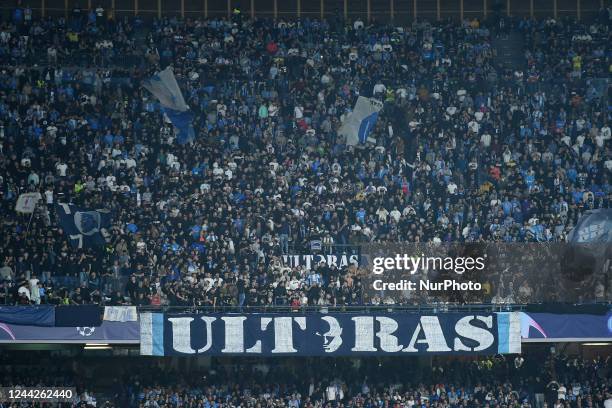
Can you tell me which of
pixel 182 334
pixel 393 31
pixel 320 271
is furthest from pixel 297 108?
pixel 182 334

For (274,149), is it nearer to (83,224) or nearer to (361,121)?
(361,121)

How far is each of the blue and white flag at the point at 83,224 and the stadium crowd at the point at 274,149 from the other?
0.24 metres

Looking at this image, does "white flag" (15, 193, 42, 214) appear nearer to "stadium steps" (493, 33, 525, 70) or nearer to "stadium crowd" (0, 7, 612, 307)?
"stadium crowd" (0, 7, 612, 307)

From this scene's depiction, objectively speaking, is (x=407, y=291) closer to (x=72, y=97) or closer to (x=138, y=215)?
(x=138, y=215)

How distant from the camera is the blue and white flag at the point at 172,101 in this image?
1495 inches

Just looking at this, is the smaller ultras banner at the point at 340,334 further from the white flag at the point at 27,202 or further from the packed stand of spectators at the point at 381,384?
the white flag at the point at 27,202

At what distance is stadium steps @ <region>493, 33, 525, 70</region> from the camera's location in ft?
137

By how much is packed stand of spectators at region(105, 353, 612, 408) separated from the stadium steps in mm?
12441

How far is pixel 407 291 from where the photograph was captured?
1260 inches

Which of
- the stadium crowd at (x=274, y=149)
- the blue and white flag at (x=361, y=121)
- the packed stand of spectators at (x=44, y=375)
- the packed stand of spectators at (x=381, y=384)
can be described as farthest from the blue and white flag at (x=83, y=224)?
the blue and white flag at (x=361, y=121)

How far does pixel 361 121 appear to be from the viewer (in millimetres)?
38469

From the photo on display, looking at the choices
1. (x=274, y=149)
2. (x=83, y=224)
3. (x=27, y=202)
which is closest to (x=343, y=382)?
(x=274, y=149)

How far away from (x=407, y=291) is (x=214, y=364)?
5.94 meters

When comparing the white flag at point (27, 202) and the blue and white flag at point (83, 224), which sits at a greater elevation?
the white flag at point (27, 202)
